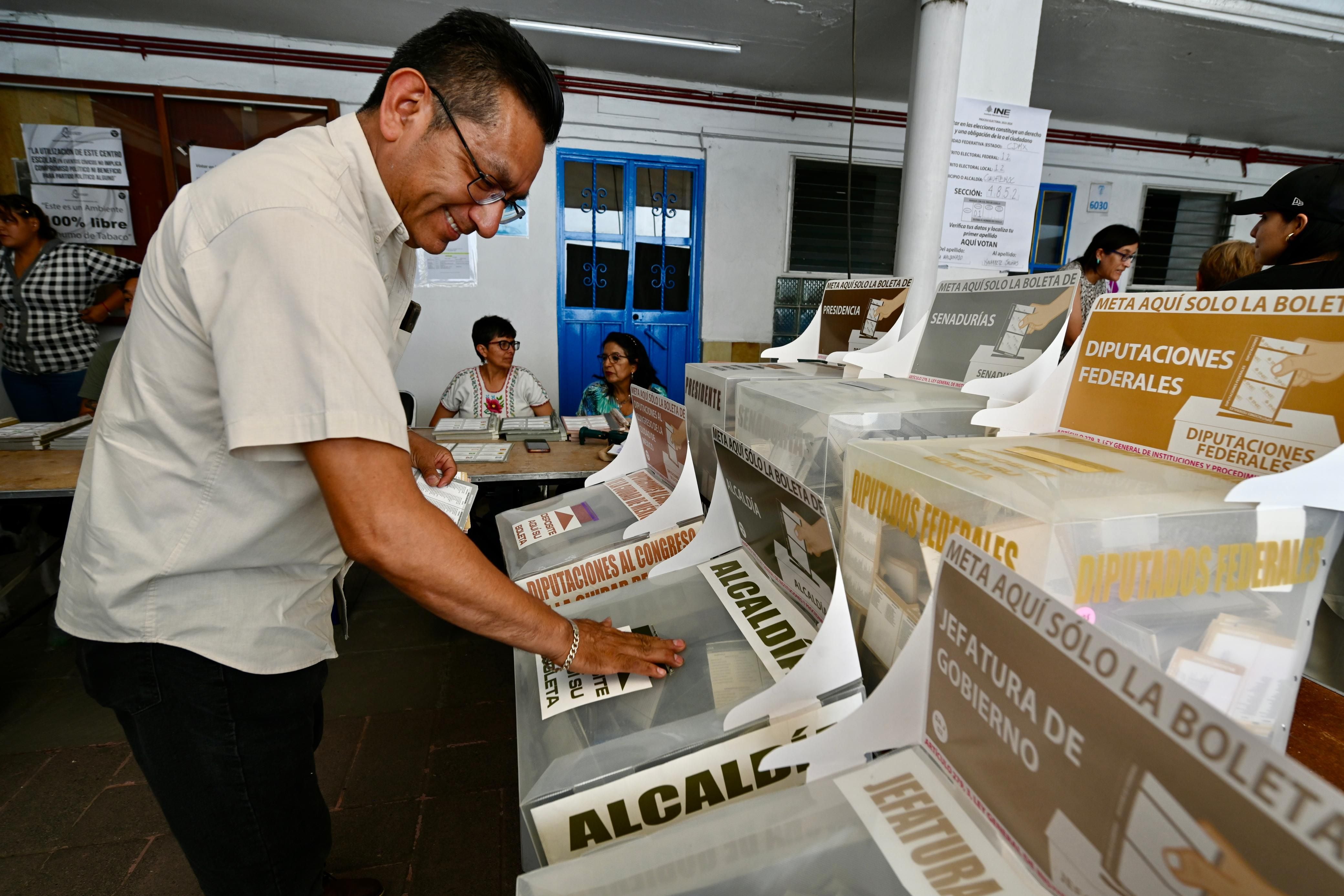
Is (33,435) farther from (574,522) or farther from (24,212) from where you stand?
(574,522)

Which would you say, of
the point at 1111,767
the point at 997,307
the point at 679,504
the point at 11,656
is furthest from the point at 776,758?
the point at 11,656

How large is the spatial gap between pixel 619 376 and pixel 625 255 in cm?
166

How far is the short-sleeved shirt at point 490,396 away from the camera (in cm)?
→ 332

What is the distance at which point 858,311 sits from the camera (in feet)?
4.28

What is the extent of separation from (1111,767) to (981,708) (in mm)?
98

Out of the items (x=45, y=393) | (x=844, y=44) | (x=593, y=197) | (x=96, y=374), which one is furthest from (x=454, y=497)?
(x=593, y=197)

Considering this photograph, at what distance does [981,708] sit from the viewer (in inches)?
15.4

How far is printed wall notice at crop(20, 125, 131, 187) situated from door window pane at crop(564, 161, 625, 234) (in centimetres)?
270

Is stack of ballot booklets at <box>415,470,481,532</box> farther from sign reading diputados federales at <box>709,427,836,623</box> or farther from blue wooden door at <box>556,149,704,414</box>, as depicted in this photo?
blue wooden door at <box>556,149,704,414</box>

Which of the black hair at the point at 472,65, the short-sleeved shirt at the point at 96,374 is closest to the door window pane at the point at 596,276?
the short-sleeved shirt at the point at 96,374

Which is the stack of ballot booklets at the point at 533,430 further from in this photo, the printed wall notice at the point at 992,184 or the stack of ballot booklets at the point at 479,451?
the printed wall notice at the point at 992,184

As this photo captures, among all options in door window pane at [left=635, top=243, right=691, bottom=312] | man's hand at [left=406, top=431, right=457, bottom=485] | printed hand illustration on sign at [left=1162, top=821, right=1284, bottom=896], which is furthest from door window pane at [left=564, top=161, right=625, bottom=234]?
printed hand illustration on sign at [left=1162, top=821, right=1284, bottom=896]

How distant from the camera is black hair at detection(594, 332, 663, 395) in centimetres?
339

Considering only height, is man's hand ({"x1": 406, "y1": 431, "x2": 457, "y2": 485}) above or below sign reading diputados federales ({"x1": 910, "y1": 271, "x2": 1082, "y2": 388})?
below
